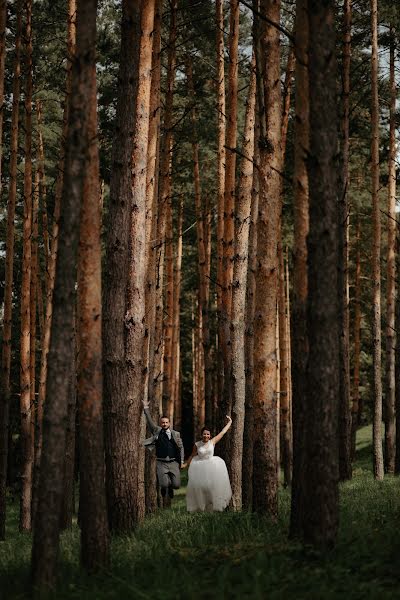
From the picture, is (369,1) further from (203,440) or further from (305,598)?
(305,598)

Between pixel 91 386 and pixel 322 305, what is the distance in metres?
2.13

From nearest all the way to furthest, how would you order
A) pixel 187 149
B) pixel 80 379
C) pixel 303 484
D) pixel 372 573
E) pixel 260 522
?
pixel 372 573 → pixel 80 379 → pixel 303 484 → pixel 260 522 → pixel 187 149

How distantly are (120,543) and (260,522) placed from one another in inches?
58.9

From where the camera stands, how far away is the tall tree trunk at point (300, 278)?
8.05m

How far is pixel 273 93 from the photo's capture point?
31.9 ft

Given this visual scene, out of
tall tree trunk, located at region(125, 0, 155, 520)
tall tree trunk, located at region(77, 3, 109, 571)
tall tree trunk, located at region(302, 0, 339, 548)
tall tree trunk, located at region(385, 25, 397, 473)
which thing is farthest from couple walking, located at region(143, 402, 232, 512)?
tall tree trunk, located at region(385, 25, 397, 473)

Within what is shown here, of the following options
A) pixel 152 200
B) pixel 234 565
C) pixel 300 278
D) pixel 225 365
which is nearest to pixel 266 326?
pixel 300 278

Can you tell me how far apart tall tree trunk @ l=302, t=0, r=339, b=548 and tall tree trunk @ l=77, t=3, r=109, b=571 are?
5.88ft

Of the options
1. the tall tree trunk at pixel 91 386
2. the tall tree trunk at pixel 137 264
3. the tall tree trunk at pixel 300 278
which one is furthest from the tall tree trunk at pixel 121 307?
the tall tree trunk at pixel 300 278

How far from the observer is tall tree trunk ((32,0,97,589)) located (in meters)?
6.28

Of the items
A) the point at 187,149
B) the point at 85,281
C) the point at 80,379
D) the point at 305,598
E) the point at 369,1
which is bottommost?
the point at 305,598

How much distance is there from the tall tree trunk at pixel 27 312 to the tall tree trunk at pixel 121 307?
826cm

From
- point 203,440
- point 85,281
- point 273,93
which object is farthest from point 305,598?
point 203,440

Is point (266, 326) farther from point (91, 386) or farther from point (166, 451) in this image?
point (166, 451)
